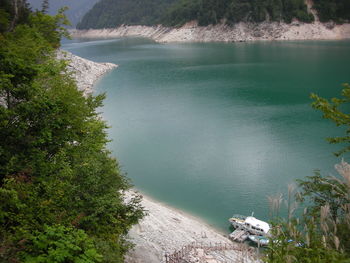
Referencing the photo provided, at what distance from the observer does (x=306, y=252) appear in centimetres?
459

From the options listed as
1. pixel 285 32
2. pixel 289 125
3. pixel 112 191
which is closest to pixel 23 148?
pixel 112 191

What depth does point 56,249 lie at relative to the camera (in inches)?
208

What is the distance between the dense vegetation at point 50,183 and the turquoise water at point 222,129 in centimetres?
775

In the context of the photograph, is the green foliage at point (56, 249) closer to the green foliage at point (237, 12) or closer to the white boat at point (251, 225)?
the white boat at point (251, 225)

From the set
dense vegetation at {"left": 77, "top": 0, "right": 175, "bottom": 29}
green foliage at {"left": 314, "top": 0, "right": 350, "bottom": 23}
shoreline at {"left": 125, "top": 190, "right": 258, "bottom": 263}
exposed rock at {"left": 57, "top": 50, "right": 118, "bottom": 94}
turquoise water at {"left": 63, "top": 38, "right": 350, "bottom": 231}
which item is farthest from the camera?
dense vegetation at {"left": 77, "top": 0, "right": 175, "bottom": 29}

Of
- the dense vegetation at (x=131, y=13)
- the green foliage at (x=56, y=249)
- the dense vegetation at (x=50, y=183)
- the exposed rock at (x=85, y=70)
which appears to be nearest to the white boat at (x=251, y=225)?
the dense vegetation at (x=50, y=183)

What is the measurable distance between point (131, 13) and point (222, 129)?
15508 centimetres

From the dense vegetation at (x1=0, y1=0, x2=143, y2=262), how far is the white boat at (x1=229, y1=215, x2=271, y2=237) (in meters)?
5.71

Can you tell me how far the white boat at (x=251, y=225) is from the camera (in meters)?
13.7

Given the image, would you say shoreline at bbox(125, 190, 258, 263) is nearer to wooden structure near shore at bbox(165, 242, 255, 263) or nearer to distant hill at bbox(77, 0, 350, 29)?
wooden structure near shore at bbox(165, 242, 255, 263)

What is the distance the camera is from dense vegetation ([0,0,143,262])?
565cm

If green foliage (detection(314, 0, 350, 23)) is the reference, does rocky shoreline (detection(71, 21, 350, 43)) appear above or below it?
below

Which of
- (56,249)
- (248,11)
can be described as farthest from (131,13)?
(56,249)

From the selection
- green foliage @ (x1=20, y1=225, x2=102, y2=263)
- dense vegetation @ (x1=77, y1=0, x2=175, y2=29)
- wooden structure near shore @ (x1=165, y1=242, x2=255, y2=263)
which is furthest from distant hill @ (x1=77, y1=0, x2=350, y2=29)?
green foliage @ (x1=20, y1=225, x2=102, y2=263)
